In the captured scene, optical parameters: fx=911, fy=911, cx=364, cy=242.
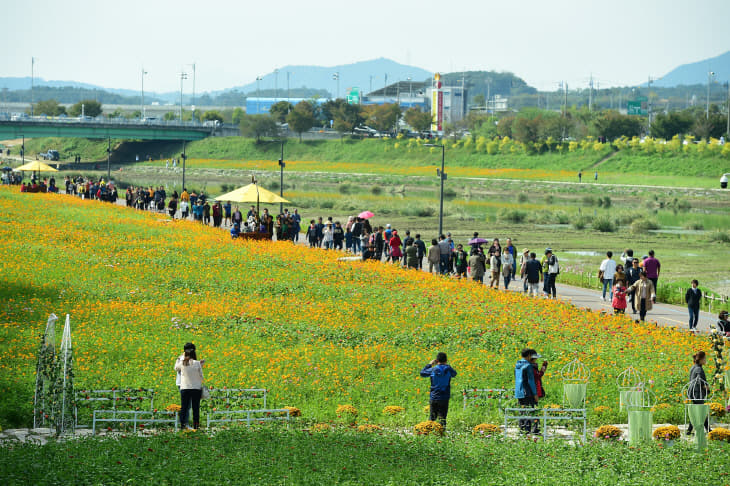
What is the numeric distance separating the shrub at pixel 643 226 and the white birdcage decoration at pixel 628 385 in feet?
124

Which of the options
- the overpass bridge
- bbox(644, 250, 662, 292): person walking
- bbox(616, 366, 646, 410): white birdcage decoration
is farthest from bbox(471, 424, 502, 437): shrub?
the overpass bridge

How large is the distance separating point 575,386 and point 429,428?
9.82ft

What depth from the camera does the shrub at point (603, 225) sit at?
180 ft

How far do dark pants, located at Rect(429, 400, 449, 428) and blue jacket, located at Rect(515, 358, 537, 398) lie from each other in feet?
4.04

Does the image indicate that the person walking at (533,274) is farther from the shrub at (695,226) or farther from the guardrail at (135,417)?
the shrub at (695,226)

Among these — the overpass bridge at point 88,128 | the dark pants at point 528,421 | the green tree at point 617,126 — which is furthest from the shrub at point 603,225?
the green tree at point 617,126

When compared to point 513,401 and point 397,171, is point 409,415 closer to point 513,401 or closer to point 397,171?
point 513,401

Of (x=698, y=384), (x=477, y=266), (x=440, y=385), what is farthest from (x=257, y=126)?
(x=698, y=384)

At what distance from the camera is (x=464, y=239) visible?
156 ft

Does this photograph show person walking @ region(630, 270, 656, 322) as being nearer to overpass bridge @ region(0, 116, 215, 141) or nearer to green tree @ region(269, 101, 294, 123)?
overpass bridge @ region(0, 116, 215, 141)

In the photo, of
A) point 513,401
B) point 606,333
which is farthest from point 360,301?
point 513,401

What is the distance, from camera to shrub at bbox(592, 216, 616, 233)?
54.9 m

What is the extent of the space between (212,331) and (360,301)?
5.10m

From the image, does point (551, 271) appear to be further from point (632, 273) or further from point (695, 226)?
point (695, 226)
